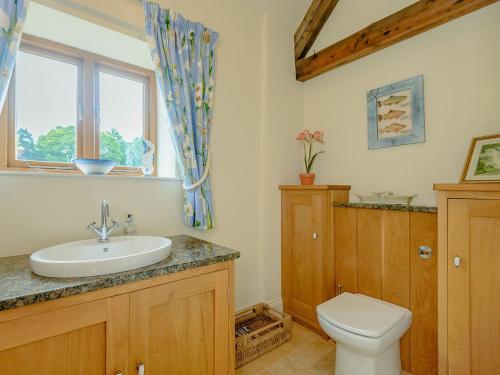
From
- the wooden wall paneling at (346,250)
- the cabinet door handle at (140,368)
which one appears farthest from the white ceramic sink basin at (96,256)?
the wooden wall paneling at (346,250)

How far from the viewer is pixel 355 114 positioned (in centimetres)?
214

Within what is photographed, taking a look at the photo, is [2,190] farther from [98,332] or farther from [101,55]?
[101,55]

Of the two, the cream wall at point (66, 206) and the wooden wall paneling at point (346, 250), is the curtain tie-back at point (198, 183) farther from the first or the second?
the wooden wall paneling at point (346, 250)

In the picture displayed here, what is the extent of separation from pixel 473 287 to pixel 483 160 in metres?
0.71

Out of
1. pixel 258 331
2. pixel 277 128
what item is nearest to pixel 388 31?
pixel 277 128

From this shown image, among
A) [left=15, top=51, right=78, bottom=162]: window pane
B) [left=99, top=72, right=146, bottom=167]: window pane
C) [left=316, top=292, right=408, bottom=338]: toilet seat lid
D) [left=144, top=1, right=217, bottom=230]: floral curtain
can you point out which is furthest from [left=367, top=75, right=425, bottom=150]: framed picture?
[left=15, top=51, right=78, bottom=162]: window pane

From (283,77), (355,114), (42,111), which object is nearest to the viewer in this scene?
(42,111)

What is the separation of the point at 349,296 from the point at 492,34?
1.80m

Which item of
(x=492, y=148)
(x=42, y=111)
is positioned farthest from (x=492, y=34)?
(x=42, y=111)

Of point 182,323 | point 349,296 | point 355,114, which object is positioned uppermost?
point 355,114

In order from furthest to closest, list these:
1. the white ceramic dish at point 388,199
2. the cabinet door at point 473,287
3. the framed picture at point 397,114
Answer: the framed picture at point 397,114 → the white ceramic dish at point 388,199 → the cabinet door at point 473,287

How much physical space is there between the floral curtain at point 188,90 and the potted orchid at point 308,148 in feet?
3.04

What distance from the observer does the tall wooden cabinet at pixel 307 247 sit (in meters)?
1.95

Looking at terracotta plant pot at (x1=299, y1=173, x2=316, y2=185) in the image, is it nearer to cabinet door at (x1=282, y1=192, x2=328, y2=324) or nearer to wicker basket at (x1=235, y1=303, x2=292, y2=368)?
cabinet door at (x1=282, y1=192, x2=328, y2=324)
